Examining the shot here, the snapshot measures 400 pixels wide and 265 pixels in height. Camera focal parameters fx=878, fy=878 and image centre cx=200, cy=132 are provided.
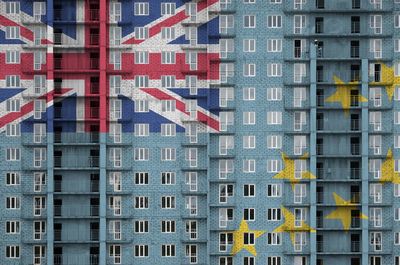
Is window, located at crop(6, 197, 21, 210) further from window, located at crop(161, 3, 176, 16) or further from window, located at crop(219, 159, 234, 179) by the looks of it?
window, located at crop(161, 3, 176, 16)

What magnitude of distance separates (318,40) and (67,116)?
89.4ft

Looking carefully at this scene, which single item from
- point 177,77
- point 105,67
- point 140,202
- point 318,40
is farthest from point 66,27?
point 318,40

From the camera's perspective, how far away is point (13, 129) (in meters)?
91.4

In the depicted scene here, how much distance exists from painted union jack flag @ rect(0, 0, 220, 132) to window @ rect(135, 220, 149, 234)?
9.60 m

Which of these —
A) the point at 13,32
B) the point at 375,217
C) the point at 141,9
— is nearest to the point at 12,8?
the point at 13,32

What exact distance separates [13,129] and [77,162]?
7.63m

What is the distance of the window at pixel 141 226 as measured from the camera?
90938 mm

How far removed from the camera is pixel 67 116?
91.1 m

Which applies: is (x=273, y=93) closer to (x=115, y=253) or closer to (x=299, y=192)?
(x=299, y=192)

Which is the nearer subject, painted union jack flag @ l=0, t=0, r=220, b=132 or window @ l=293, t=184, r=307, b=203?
window @ l=293, t=184, r=307, b=203

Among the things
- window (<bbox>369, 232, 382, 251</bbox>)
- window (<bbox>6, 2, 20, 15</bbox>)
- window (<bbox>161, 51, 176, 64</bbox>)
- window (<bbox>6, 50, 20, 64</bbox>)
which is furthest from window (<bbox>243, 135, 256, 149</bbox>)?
window (<bbox>6, 2, 20, 15</bbox>)

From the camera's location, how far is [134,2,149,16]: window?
91938 mm

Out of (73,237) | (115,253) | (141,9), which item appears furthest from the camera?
(141,9)

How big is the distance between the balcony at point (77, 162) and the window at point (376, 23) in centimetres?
3174
